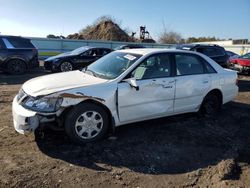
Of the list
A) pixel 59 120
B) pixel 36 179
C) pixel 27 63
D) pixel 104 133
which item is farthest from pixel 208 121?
pixel 27 63

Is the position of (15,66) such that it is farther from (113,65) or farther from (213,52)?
(113,65)

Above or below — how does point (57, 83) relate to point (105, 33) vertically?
below

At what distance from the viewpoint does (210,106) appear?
733 cm

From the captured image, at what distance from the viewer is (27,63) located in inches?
569

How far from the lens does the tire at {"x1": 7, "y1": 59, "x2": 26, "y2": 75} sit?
14.2 m

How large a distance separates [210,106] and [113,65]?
2528mm

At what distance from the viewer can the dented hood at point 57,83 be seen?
514 centimetres

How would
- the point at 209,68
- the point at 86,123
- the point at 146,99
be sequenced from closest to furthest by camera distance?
1. the point at 86,123
2. the point at 146,99
3. the point at 209,68

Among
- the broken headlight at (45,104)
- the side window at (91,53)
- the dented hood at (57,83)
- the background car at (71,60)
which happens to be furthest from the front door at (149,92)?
the side window at (91,53)

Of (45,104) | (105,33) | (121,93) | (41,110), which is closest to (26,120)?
(41,110)

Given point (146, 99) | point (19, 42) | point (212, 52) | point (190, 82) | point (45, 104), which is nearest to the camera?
point (45, 104)

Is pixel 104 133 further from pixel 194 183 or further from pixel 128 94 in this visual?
pixel 194 183

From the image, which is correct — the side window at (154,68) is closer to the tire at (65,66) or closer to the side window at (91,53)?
the tire at (65,66)

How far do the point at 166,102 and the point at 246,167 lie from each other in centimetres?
199
